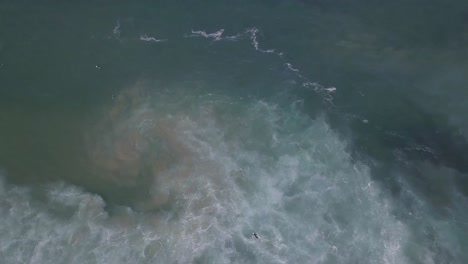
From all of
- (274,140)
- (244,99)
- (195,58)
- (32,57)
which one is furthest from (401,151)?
(32,57)

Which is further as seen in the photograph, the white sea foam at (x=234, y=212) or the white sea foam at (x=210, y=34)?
the white sea foam at (x=210, y=34)

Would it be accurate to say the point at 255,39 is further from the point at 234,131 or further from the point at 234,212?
the point at 234,212

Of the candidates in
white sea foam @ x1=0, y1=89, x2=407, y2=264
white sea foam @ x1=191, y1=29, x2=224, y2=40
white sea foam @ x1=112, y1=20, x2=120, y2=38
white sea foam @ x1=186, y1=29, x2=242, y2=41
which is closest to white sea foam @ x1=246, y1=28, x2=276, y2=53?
white sea foam @ x1=186, y1=29, x2=242, y2=41

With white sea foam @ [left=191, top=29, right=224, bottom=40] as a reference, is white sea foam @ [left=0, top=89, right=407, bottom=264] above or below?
below

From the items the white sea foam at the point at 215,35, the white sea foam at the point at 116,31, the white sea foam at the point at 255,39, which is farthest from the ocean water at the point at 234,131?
the white sea foam at the point at 255,39

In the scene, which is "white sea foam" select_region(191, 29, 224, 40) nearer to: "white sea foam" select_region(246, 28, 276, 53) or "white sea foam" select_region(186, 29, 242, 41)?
"white sea foam" select_region(186, 29, 242, 41)

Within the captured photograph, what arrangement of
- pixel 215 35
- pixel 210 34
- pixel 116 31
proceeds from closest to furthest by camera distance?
pixel 215 35 → pixel 210 34 → pixel 116 31

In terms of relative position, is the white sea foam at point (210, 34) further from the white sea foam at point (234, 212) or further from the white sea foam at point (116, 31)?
the white sea foam at point (234, 212)

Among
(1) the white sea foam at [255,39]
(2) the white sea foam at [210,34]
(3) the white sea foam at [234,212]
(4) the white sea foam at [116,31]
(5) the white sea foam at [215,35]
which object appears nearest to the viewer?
(3) the white sea foam at [234,212]

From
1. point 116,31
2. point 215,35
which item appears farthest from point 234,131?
point 116,31

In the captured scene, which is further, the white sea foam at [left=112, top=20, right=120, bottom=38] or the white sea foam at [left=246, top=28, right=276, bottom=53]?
the white sea foam at [left=112, top=20, right=120, bottom=38]
